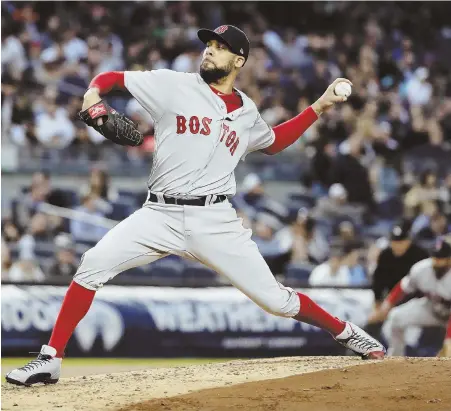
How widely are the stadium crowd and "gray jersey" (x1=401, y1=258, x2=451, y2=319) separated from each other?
0.93 m

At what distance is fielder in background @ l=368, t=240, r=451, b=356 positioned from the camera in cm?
975

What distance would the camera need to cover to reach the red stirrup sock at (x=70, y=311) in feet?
19.8

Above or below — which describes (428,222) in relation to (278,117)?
below

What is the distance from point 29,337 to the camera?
36.0ft

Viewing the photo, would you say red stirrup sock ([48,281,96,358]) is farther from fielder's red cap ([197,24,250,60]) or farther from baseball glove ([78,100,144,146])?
fielder's red cap ([197,24,250,60])

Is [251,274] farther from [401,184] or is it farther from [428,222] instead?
[401,184]

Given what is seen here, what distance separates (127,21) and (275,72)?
2.73 metres

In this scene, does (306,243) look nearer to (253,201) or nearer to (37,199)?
(253,201)

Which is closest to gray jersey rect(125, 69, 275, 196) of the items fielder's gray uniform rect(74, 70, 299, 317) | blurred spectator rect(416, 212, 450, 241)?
fielder's gray uniform rect(74, 70, 299, 317)

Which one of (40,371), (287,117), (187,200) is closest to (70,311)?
(40,371)

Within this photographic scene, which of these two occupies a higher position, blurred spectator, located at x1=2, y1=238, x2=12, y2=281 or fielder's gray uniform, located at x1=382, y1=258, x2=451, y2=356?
blurred spectator, located at x1=2, y1=238, x2=12, y2=281

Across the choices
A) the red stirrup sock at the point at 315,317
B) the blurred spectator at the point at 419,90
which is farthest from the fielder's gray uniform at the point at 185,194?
the blurred spectator at the point at 419,90

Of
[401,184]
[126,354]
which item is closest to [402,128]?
[401,184]

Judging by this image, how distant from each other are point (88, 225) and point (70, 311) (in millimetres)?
6817
